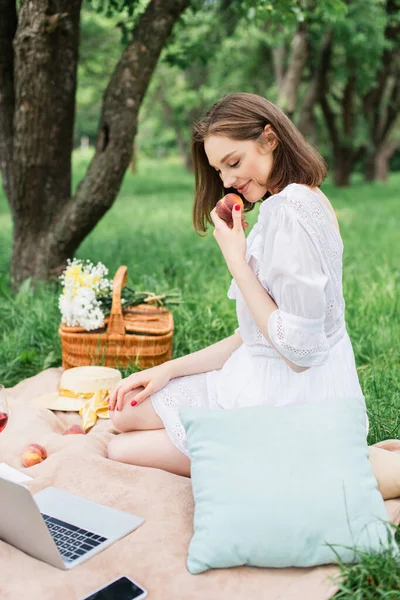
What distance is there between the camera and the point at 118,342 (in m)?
4.30

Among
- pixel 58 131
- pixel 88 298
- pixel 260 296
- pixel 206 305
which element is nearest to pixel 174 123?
pixel 58 131

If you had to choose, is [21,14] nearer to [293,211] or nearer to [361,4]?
[293,211]

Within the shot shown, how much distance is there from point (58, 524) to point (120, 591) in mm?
464

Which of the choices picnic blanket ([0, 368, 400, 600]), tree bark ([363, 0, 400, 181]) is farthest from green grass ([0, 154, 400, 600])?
tree bark ([363, 0, 400, 181])

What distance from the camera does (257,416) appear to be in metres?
2.60

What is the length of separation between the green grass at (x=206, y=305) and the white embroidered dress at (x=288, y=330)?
71cm

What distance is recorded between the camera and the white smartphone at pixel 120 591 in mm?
2191

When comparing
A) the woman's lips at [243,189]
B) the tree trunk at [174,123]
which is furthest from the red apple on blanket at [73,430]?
the tree trunk at [174,123]

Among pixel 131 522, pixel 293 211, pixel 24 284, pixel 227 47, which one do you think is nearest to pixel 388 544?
pixel 131 522

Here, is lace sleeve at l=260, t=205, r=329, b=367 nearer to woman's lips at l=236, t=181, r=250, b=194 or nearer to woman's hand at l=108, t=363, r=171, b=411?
woman's lips at l=236, t=181, r=250, b=194

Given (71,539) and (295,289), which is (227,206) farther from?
(71,539)

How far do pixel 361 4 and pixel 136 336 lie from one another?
10.7 metres

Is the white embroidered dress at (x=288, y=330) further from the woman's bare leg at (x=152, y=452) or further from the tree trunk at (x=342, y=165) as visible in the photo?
the tree trunk at (x=342, y=165)

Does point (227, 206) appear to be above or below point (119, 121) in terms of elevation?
below
